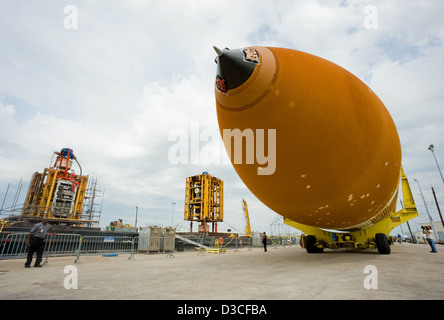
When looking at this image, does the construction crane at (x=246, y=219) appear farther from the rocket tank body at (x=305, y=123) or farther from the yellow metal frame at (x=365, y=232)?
the rocket tank body at (x=305, y=123)

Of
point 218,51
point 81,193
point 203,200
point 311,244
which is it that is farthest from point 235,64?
point 203,200

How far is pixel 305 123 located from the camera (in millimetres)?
3521

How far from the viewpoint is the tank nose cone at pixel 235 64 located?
131 inches

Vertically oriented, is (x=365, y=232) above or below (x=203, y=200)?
below

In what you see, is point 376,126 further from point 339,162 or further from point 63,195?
point 63,195

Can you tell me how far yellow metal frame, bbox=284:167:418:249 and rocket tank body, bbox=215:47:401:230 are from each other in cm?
452

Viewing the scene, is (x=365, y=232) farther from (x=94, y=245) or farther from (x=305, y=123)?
(x=94, y=245)

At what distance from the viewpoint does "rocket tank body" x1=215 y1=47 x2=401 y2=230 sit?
3.43 m

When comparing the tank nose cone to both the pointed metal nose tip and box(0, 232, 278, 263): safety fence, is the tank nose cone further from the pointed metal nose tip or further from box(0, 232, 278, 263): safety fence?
box(0, 232, 278, 263): safety fence

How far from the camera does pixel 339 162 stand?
3863mm

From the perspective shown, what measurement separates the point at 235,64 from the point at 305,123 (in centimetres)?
149

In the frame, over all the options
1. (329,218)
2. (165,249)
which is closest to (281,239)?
(165,249)

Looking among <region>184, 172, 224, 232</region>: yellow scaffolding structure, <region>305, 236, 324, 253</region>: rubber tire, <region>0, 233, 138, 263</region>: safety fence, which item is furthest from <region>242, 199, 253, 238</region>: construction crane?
<region>305, 236, 324, 253</region>: rubber tire
